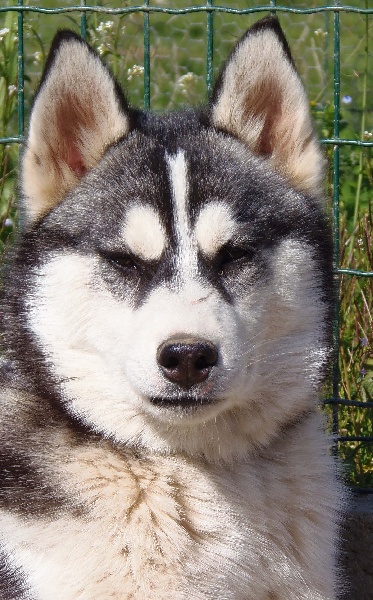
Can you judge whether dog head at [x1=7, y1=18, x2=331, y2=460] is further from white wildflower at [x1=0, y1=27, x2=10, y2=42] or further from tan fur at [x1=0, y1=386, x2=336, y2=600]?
white wildflower at [x1=0, y1=27, x2=10, y2=42]

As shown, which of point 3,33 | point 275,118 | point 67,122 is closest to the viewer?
point 67,122

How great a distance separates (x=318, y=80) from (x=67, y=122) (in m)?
3.46

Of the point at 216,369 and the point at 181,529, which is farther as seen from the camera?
the point at 181,529

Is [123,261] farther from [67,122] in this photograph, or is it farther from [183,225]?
[67,122]

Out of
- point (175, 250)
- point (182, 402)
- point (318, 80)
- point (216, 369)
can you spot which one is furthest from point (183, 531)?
point (318, 80)

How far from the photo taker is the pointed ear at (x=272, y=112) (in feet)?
10.6

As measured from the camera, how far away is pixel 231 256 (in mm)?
3051

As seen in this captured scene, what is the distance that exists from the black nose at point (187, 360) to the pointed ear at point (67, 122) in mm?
852

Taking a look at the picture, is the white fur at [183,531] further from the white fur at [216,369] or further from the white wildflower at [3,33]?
the white wildflower at [3,33]

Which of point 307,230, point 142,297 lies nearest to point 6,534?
point 142,297

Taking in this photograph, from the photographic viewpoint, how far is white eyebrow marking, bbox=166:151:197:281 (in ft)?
9.63

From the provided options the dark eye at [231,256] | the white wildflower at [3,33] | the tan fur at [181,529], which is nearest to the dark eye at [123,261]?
the dark eye at [231,256]

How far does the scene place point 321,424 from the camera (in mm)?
3420

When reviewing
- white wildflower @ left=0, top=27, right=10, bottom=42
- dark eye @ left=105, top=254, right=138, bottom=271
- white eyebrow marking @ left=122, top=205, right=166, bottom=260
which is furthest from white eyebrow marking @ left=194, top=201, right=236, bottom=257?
white wildflower @ left=0, top=27, right=10, bottom=42
